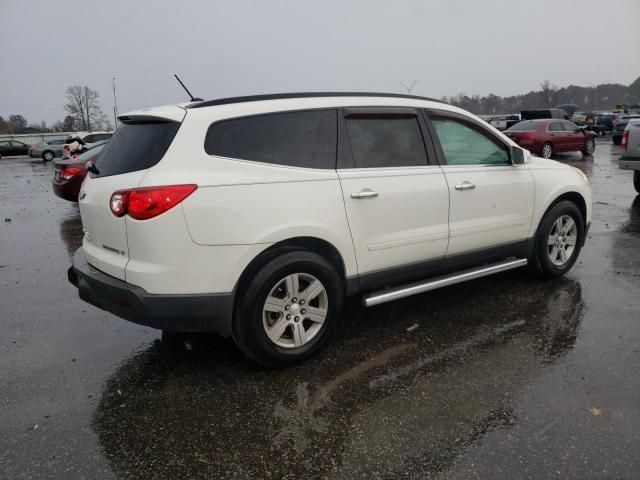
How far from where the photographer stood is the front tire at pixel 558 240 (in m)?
4.84

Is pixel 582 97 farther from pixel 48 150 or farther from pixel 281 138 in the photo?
pixel 281 138

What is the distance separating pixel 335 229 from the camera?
3426 mm

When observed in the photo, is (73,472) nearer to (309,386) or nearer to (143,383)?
(143,383)

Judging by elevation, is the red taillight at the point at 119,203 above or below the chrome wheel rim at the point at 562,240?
above

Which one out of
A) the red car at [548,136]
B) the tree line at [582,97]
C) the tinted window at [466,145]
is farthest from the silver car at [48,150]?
the tree line at [582,97]

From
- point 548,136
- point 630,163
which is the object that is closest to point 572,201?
point 630,163

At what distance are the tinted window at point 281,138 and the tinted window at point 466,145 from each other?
3.64 ft

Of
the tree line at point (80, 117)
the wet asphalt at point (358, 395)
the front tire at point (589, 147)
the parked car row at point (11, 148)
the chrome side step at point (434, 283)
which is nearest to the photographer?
the wet asphalt at point (358, 395)

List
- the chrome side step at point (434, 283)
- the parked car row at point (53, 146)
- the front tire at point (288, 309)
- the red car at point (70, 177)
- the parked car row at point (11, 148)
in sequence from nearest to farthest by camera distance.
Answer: the front tire at point (288, 309)
the chrome side step at point (434, 283)
the red car at point (70, 177)
the parked car row at point (53, 146)
the parked car row at point (11, 148)

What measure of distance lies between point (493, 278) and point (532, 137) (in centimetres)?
1479

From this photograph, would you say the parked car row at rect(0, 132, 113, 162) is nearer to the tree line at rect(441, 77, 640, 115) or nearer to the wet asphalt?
the wet asphalt

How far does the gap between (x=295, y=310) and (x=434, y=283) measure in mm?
1264

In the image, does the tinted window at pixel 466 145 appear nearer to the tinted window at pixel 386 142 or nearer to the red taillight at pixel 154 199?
the tinted window at pixel 386 142


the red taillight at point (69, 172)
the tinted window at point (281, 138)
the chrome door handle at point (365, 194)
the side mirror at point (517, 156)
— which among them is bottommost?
the red taillight at point (69, 172)
